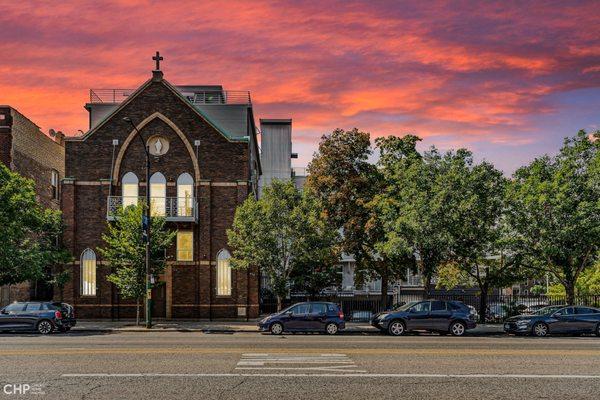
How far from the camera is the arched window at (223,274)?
40844mm

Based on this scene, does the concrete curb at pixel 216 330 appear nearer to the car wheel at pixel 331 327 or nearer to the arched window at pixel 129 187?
the car wheel at pixel 331 327

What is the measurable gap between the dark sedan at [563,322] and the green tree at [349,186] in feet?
39.2

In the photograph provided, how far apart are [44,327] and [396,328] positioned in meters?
14.6

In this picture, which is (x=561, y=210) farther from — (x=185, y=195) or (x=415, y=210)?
(x=185, y=195)

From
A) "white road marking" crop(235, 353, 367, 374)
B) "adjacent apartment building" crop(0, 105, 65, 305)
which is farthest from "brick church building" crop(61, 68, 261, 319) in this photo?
"white road marking" crop(235, 353, 367, 374)

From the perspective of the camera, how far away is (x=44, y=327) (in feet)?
97.8

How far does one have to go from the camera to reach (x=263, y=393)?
1365 cm

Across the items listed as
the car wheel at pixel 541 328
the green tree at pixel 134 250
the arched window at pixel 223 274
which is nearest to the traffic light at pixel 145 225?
the green tree at pixel 134 250

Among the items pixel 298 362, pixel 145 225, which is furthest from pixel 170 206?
pixel 298 362

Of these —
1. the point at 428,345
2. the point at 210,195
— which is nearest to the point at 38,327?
the point at 210,195

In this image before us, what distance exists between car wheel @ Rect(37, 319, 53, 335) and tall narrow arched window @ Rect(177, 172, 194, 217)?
39.3 ft

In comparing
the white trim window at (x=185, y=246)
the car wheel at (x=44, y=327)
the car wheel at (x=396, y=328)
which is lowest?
the car wheel at (x=396, y=328)

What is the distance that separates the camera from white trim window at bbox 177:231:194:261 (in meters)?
40.9

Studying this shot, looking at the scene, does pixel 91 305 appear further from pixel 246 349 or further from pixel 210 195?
pixel 246 349
